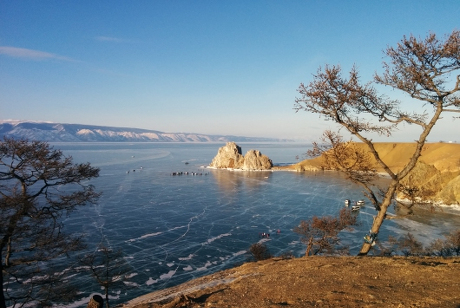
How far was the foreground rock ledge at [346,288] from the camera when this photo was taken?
591 cm

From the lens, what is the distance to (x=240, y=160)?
11531 centimetres

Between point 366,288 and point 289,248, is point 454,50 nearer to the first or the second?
point 366,288

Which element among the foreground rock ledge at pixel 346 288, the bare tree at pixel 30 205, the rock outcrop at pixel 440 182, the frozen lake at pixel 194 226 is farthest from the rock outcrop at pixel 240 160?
the foreground rock ledge at pixel 346 288

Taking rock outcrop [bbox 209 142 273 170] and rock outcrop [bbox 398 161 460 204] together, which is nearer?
rock outcrop [bbox 398 161 460 204]

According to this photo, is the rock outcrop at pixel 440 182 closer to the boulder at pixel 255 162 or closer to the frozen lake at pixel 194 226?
the frozen lake at pixel 194 226

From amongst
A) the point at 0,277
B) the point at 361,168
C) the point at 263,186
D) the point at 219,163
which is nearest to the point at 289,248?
the point at 361,168

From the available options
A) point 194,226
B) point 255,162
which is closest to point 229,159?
point 255,162

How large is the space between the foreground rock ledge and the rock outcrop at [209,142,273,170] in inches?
3925

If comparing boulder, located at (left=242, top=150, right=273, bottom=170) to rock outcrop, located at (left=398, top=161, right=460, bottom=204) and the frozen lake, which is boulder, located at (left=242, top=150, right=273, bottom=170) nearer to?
the frozen lake

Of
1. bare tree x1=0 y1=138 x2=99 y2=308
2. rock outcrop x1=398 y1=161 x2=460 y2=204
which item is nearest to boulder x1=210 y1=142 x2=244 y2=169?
rock outcrop x1=398 y1=161 x2=460 y2=204

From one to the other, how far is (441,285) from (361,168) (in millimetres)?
3417

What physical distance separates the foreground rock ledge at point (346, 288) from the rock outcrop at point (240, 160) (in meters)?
99.7

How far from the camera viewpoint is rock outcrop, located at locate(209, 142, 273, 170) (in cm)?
10956

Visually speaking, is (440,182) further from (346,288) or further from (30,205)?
(30,205)
